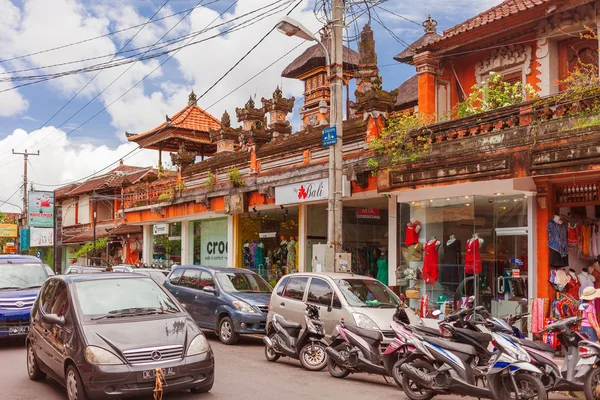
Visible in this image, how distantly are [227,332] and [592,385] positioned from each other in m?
7.93

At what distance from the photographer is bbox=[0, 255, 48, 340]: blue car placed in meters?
12.5

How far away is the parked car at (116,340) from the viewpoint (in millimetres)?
7387

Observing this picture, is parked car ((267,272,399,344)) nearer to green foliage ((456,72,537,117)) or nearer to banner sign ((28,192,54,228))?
green foliage ((456,72,537,117))

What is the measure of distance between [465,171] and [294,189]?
720 centimetres

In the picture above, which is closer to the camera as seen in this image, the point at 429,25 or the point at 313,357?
the point at 313,357

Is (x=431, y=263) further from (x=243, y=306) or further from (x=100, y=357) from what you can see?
(x=100, y=357)

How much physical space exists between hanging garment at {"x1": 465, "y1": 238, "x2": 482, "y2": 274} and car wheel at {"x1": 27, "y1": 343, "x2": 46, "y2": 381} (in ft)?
30.7

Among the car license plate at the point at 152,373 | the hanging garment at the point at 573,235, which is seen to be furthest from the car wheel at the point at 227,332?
the hanging garment at the point at 573,235

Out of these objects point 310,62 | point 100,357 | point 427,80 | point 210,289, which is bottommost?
point 100,357

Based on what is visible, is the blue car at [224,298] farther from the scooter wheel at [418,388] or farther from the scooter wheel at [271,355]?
the scooter wheel at [418,388]

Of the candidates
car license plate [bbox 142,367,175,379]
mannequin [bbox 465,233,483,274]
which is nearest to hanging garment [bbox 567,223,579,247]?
mannequin [bbox 465,233,483,274]

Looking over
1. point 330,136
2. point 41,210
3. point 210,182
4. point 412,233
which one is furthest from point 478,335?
point 41,210

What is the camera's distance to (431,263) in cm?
1588

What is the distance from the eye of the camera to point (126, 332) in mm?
7824
